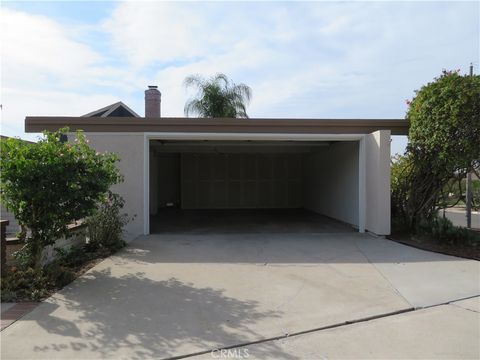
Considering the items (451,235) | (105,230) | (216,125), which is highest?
(216,125)

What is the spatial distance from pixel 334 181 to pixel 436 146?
544 centimetres

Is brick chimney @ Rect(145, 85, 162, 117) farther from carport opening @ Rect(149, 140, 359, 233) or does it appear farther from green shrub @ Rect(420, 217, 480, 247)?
green shrub @ Rect(420, 217, 480, 247)

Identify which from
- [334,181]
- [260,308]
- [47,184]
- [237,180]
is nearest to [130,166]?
[47,184]

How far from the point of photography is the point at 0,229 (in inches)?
226

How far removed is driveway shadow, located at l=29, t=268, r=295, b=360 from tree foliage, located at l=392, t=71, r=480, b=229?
19.6ft

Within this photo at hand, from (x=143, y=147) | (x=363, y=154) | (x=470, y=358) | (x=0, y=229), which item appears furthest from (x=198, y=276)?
(x=363, y=154)

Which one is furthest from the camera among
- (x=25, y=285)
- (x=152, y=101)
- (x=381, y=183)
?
(x=152, y=101)

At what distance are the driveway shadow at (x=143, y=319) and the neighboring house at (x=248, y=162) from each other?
4617mm

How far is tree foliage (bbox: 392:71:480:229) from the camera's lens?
323 inches

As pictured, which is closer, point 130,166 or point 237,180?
point 130,166

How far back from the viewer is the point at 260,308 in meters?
4.84

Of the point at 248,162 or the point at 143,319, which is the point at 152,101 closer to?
the point at 248,162

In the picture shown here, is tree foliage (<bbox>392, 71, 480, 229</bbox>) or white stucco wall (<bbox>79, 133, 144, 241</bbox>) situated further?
white stucco wall (<bbox>79, 133, 144, 241</bbox>)

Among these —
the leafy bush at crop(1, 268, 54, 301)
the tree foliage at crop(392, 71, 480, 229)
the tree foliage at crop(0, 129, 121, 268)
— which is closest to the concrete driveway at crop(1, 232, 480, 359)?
the leafy bush at crop(1, 268, 54, 301)
